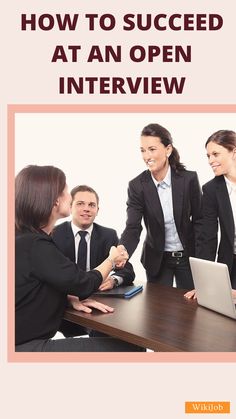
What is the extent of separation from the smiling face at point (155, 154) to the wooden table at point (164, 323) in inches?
36.2

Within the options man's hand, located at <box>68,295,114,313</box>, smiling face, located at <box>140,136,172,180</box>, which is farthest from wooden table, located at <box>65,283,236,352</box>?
smiling face, located at <box>140,136,172,180</box>

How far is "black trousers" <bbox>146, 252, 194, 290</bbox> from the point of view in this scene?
3.40 metres

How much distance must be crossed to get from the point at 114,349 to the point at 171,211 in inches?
49.8

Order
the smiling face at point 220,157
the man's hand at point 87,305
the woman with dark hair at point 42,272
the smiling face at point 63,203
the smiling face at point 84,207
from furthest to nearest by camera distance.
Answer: the smiling face at point 84,207 → the smiling face at point 220,157 → the man's hand at point 87,305 → the smiling face at point 63,203 → the woman with dark hair at point 42,272

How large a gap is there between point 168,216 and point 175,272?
1.28ft

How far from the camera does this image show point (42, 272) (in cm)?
221

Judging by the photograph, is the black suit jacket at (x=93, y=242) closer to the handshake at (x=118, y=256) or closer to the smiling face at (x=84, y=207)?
the smiling face at (x=84, y=207)

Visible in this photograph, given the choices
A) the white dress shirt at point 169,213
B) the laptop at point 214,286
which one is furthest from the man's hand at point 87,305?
the white dress shirt at point 169,213

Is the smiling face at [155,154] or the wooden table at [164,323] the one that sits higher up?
the smiling face at [155,154]

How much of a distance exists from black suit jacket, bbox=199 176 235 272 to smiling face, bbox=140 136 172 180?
33cm

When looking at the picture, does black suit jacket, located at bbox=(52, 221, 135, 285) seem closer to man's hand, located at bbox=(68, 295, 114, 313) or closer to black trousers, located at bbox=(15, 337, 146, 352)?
man's hand, located at bbox=(68, 295, 114, 313)

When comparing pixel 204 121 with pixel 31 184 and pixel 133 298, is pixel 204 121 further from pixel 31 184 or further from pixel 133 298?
pixel 31 184

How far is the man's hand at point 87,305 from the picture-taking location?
2.50 meters

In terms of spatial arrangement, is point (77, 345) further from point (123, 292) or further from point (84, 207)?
point (84, 207)
